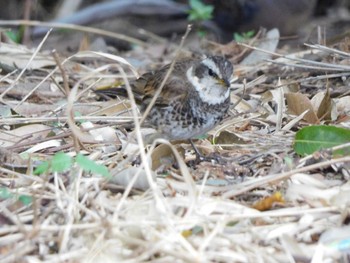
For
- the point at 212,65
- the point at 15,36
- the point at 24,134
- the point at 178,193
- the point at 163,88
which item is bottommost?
the point at 15,36

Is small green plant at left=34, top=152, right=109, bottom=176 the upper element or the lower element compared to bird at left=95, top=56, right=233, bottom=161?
upper

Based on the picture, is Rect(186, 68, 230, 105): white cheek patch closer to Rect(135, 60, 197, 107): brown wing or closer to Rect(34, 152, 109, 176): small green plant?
Rect(135, 60, 197, 107): brown wing

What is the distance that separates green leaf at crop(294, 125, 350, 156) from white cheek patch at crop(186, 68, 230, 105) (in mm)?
577

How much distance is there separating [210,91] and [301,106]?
69 cm

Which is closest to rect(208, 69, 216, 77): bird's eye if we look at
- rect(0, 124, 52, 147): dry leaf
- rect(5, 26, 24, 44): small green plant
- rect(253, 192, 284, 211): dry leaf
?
rect(0, 124, 52, 147): dry leaf

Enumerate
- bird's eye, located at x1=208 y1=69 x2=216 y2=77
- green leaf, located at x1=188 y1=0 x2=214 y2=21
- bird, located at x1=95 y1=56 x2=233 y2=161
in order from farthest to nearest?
green leaf, located at x1=188 y1=0 x2=214 y2=21 < bird's eye, located at x1=208 y1=69 x2=216 y2=77 < bird, located at x1=95 y1=56 x2=233 y2=161

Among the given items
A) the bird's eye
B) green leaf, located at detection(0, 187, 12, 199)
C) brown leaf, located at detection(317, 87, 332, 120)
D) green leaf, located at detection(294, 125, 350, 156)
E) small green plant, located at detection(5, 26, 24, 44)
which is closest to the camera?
green leaf, located at detection(0, 187, 12, 199)

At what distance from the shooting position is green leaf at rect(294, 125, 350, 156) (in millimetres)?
4219

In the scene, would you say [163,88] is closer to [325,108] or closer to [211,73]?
[211,73]

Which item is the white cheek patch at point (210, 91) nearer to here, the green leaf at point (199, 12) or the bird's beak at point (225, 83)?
the bird's beak at point (225, 83)

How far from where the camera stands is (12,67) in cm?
629

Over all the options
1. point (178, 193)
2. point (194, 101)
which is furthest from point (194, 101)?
point (178, 193)

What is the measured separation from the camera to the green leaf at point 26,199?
12.2 feet

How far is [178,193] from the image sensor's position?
150 inches
